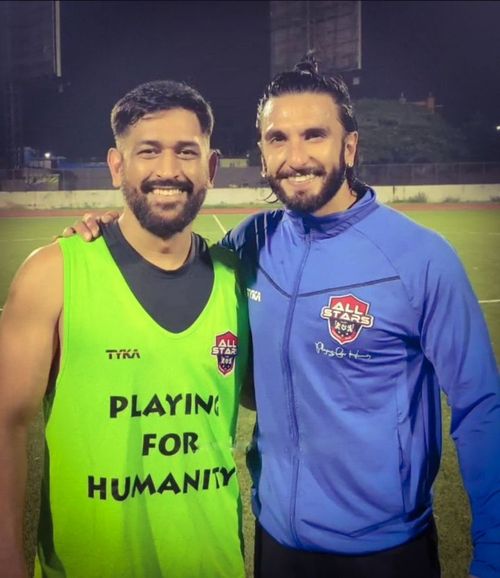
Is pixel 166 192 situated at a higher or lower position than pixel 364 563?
higher

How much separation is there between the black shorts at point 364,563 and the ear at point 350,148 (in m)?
1.30

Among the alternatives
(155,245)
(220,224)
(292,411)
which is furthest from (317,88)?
(220,224)

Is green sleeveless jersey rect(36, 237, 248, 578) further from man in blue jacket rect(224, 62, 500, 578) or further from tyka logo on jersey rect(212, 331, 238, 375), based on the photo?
man in blue jacket rect(224, 62, 500, 578)

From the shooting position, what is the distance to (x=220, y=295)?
220 centimetres

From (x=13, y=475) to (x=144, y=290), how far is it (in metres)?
0.68

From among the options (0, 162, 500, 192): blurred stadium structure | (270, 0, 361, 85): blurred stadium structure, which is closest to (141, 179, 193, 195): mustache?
(0, 162, 500, 192): blurred stadium structure

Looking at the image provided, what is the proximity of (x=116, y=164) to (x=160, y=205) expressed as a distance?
256mm

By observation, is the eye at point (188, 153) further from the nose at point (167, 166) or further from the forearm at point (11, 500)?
the forearm at point (11, 500)

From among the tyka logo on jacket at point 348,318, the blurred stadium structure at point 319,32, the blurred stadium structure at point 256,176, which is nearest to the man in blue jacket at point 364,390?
the tyka logo on jacket at point 348,318

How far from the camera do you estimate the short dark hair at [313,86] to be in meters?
2.41

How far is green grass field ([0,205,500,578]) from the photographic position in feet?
11.4

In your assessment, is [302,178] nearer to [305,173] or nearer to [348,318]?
[305,173]

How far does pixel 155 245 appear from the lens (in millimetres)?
2188

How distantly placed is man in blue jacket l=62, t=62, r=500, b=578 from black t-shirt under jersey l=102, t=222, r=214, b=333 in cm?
14
